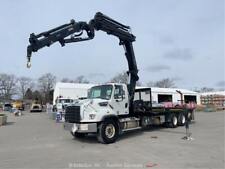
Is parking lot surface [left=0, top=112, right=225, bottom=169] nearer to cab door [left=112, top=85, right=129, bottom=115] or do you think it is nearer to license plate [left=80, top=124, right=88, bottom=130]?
license plate [left=80, top=124, right=88, bottom=130]

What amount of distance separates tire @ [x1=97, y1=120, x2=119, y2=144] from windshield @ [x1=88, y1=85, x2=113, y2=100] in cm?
138

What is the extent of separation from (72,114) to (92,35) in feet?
13.0

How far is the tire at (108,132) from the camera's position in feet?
40.4

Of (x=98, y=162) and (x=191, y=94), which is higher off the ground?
(x=191, y=94)

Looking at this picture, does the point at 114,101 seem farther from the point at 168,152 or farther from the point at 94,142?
the point at 168,152

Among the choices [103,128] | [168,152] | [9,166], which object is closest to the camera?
[9,166]

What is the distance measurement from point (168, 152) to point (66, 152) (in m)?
3.72

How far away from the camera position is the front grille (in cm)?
1251

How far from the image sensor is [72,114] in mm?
12867

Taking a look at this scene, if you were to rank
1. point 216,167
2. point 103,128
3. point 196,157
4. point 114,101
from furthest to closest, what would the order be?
point 114,101, point 103,128, point 196,157, point 216,167

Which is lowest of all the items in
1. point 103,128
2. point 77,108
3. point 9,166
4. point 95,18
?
point 9,166

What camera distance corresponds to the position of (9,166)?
8.48m

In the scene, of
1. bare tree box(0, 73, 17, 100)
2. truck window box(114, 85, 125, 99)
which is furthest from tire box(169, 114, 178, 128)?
bare tree box(0, 73, 17, 100)

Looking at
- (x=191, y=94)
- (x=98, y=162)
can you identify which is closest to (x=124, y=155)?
(x=98, y=162)
